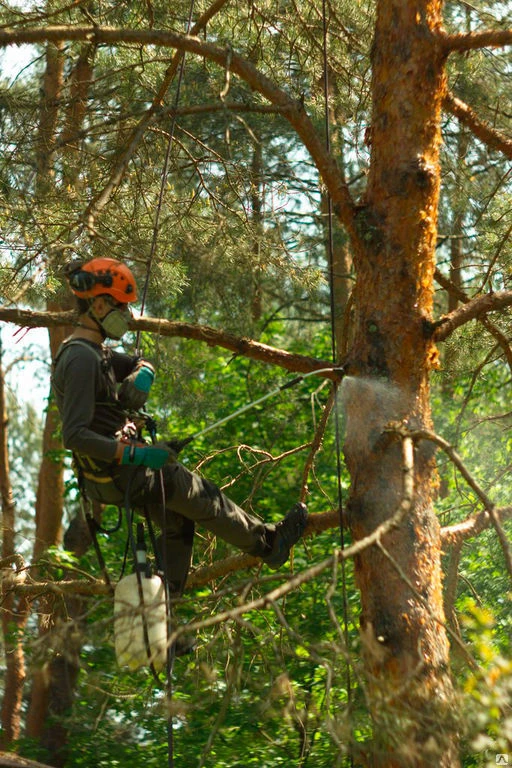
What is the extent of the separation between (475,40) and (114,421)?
2426 millimetres

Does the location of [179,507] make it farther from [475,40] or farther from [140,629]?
[475,40]

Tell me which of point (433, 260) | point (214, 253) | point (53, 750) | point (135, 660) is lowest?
point (135, 660)

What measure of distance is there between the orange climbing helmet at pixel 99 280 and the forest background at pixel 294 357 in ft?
0.54

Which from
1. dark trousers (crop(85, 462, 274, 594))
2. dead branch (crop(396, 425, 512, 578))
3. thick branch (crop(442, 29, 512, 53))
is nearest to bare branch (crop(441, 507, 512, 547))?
dark trousers (crop(85, 462, 274, 594))

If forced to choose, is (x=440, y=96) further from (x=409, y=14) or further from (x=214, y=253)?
(x=214, y=253)

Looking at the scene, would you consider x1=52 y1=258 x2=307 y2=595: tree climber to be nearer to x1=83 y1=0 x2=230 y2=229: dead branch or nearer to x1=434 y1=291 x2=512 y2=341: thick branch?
x1=83 y1=0 x2=230 y2=229: dead branch

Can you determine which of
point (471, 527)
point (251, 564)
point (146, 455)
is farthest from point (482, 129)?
point (251, 564)

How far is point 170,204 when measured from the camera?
8.53 m

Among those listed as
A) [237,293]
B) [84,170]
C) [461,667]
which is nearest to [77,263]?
[461,667]

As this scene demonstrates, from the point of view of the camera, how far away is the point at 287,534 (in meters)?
5.19

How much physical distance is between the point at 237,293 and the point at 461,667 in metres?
9.08

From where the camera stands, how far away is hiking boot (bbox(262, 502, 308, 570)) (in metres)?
5.18

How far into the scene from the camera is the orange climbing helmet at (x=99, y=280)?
4.79m

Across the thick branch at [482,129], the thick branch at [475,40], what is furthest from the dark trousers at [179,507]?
the thick branch at [475,40]
